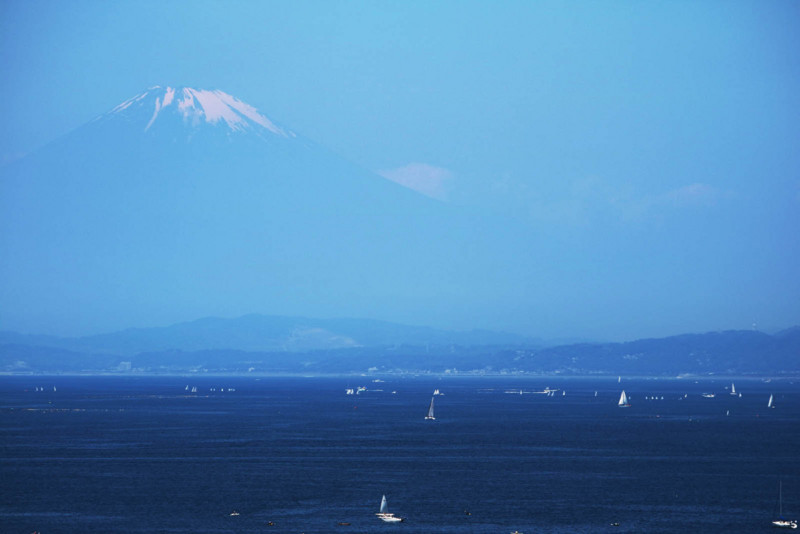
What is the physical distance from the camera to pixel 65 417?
190250 mm

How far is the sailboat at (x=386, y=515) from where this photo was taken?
78.5 metres

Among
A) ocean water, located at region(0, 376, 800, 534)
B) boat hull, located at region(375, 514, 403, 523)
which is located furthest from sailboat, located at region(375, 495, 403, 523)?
ocean water, located at region(0, 376, 800, 534)

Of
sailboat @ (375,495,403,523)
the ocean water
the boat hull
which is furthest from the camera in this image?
the ocean water

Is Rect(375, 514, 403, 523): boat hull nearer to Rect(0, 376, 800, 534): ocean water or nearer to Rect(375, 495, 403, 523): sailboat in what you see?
Rect(375, 495, 403, 523): sailboat

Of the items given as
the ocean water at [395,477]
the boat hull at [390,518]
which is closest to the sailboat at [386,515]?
the boat hull at [390,518]

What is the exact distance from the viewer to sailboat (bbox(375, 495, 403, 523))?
78500mm

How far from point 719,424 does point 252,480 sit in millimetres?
96936

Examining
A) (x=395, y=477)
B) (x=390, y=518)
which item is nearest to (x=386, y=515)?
(x=390, y=518)

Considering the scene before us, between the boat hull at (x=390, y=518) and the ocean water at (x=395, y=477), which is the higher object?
the ocean water at (x=395, y=477)

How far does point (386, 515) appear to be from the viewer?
263ft

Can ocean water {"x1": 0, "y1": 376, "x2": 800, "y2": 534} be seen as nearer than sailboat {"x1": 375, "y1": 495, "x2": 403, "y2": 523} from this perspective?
No

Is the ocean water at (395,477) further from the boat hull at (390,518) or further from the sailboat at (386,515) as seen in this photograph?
the sailboat at (386,515)

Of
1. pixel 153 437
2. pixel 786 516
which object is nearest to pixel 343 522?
pixel 786 516

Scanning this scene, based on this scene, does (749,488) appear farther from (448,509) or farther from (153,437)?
(153,437)
